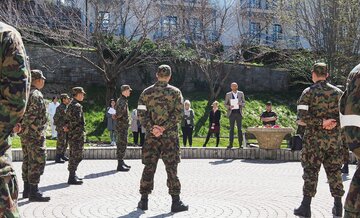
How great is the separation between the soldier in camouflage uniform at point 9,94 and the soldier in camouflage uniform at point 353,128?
2.05 meters

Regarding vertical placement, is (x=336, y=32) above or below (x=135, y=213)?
above

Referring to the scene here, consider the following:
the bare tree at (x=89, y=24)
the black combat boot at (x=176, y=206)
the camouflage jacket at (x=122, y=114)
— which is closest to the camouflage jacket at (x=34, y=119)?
the black combat boot at (x=176, y=206)

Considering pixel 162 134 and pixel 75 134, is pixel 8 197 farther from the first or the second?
pixel 75 134

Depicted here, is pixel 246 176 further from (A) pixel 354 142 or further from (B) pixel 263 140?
(A) pixel 354 142

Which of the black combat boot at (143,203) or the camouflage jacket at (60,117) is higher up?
the camouflage jacket at (60,117)

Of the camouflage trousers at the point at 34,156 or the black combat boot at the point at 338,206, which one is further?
the camouflage trousers at the point at 34,156

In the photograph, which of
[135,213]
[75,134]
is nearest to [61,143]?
[75,134]

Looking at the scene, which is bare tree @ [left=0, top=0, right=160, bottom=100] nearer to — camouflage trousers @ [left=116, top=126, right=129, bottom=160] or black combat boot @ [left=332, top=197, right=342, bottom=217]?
camouflage trousers @ [left=116, top=126, right=129, bottom=160]

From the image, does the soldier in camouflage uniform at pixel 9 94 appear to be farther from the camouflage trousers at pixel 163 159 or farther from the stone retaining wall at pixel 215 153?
the stone retaining wall at pixel 215 153

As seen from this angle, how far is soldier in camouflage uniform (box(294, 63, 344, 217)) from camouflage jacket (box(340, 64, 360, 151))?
316 centimetres

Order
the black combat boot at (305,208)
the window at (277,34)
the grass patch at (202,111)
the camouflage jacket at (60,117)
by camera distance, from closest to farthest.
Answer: the black combat boot at (305,208), the camouflage jacket at (60,117), the grass patch at (202,111), the window at (277,34)

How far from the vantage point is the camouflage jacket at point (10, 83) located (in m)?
3.01

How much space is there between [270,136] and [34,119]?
8.49 meters

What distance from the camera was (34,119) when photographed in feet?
25.2
